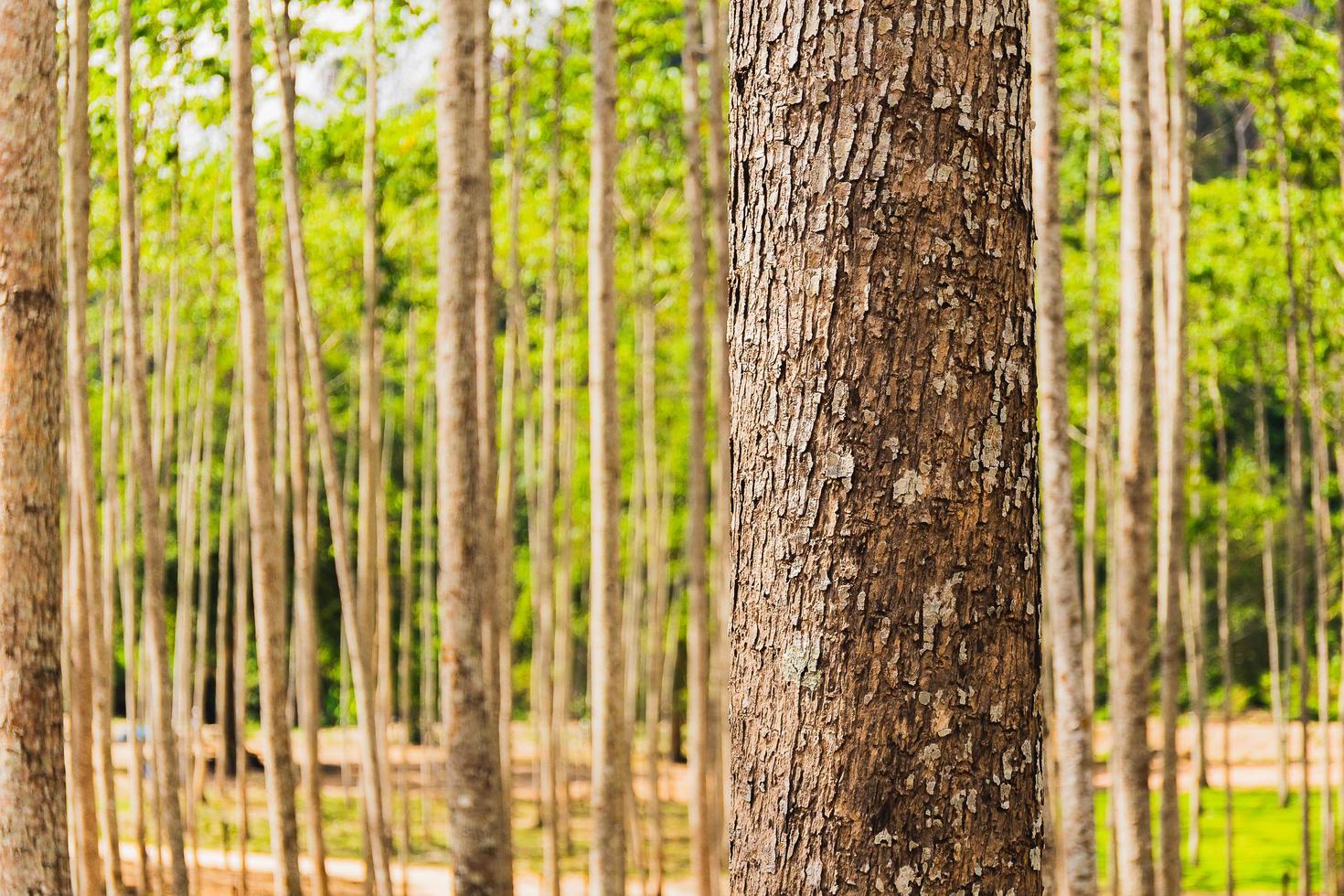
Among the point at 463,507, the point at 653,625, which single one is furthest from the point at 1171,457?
the point at 653,625

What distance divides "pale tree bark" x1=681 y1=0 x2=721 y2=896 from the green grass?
5079 mm

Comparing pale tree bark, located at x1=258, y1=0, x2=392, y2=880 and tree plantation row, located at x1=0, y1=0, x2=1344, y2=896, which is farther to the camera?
pale tree bark, located at x1=258, y1=0, x2=392, y2=880

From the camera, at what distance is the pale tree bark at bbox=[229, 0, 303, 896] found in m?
6.11

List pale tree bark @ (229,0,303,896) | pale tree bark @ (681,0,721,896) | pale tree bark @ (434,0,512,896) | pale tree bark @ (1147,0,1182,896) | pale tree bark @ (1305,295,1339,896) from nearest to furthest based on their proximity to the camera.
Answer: pale tree bark @ (434,0,512,896) → pale tree bark @ (229,0,303,896) → pale tree bark @ (1147,0,1182,896) → pale tree bark @ (681,0,721,896) → pale tree bark @ (1305,295,1339,896)

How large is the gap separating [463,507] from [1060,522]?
247 centimetres

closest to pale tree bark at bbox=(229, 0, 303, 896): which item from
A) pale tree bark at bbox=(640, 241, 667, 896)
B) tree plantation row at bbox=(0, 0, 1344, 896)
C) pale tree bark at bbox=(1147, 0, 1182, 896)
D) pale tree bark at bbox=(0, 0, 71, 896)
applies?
tree plantation row at bbox=(0, 0, 1344, 896)

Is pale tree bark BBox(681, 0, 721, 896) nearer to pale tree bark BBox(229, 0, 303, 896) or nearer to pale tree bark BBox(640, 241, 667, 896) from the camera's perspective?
pale tree bark BBox(640, 241, 667, 896)

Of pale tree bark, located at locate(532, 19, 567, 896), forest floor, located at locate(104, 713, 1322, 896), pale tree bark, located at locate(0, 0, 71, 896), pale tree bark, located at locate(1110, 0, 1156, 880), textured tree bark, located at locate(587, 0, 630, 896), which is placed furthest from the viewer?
forest floor, located at locate(104, 713, 1322, 896)

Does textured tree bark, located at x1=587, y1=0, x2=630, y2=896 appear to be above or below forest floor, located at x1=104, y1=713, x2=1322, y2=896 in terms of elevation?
above

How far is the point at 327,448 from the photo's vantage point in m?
7.36

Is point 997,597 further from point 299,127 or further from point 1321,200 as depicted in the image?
point 1321,200

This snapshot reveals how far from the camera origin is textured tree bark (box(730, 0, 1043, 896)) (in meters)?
1.54

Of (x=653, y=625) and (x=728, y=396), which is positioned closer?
(x=728, y=396)

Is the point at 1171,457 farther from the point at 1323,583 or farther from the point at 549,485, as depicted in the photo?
the point at 1323,583
